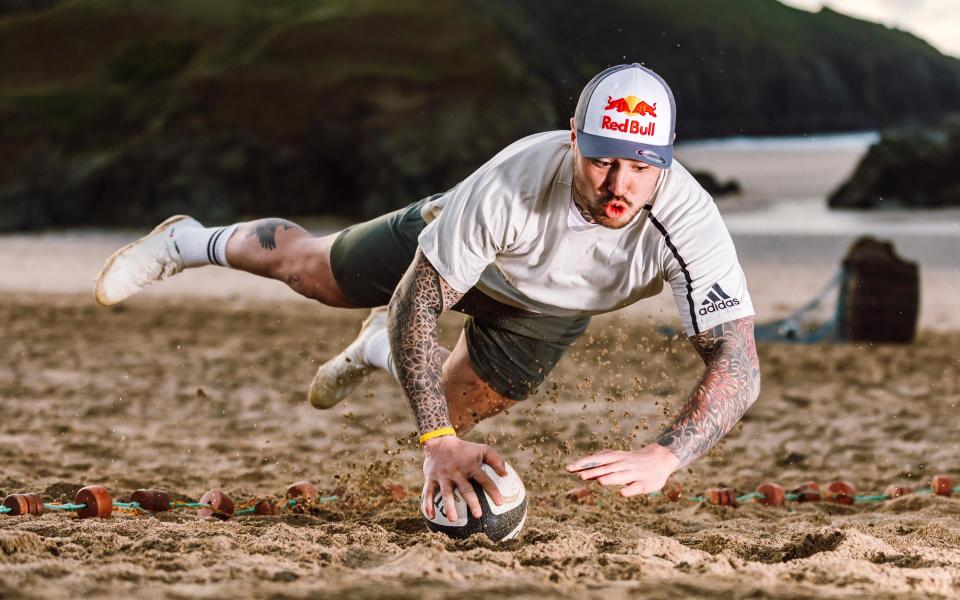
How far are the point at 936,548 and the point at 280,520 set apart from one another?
232 centimetres

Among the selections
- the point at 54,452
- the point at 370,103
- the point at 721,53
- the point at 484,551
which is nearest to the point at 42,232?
the point at 370,103

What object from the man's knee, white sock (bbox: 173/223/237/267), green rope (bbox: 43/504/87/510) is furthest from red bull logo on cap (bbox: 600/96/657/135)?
green rope (bbox: 43/504/87/510)

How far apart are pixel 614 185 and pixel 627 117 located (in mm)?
208

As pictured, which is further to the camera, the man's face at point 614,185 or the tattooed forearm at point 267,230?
the tattooed forearm at point 267,230

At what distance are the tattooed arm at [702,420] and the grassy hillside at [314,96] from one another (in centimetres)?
1560

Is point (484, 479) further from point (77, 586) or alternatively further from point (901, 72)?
point (901, 72)

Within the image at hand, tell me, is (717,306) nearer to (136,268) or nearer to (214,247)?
(214,247)

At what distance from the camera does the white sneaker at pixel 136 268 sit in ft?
15.9

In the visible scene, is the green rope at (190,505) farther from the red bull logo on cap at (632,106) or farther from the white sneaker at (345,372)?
the red bull logo on cap at (632,106)

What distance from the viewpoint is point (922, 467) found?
588cm

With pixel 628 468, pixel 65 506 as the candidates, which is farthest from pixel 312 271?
pixel 628 468

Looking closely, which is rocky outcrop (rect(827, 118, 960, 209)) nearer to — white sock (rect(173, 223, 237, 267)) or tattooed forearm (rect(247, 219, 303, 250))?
tattooed forearm (rect(247, 219, 303, 250))

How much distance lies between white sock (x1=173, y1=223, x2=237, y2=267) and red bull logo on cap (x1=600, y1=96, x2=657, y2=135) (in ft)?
6.64

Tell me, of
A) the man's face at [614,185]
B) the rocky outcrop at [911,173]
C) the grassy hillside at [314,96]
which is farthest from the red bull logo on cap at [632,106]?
the rocky outcrop at [911,173]
